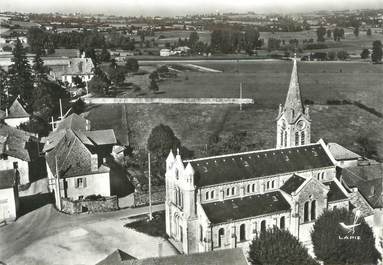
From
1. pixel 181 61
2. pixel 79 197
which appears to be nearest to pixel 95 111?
pixel 79 197

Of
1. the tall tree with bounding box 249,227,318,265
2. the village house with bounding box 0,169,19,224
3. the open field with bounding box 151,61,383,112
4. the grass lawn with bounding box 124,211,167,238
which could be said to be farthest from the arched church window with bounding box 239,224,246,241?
the open field with bounding box 151,61,383,112

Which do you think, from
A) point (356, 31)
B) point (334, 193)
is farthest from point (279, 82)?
point (334, 193)

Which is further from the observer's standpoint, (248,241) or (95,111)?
(95,111)

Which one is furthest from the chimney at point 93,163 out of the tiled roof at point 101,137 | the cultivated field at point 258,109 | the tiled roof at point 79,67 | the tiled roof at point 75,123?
the tiled roof at point 79,67

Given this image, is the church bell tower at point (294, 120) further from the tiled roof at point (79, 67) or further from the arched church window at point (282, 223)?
the tiled roof at point (79, 67)

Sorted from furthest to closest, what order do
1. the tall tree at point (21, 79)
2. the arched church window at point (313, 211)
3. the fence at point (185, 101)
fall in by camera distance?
1. the fence at point (185, 101)
2. the tall tree at point (21, 79)
3. the arched church window at point (313, 211)

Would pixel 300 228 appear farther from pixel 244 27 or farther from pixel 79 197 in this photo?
pixel 244 27
